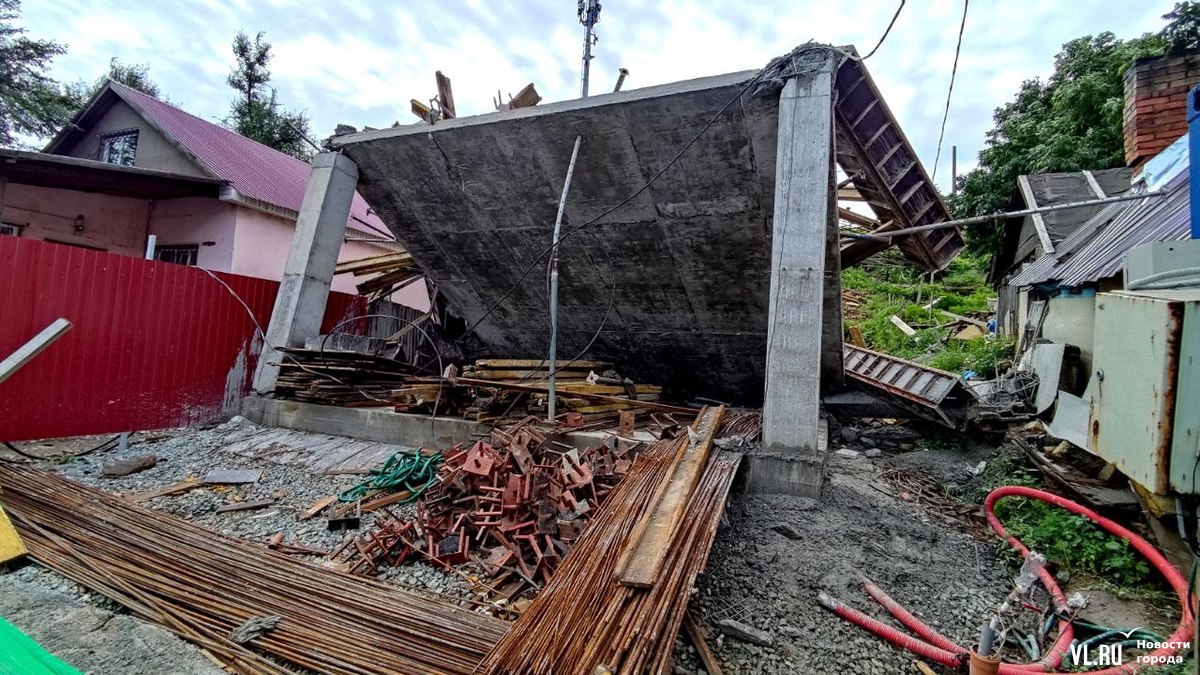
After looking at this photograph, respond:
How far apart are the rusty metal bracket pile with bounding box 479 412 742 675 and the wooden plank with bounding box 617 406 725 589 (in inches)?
1.1

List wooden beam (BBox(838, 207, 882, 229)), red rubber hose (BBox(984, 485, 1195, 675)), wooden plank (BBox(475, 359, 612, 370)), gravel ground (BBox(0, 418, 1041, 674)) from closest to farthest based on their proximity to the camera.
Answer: red rubber hose (BBox(984, 485, 1195, 675)) → gravel ground (BBox(0, 418, 1041, 674)) → wooden plank (BBox(475, 359, 612, 370)) → wooden beam (BBox(838, 207, 882, 229))

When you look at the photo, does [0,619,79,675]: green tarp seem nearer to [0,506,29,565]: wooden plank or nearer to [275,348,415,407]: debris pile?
[0,506,29,565]: wooden plank

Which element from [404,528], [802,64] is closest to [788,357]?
[802,64]

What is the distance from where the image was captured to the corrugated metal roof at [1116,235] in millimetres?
5340

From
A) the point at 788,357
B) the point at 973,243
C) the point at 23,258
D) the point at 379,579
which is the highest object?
the point at 973,243

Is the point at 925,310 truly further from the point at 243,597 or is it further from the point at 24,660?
the point at 24,660

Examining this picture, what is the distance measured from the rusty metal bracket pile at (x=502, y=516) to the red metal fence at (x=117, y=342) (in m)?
5.00

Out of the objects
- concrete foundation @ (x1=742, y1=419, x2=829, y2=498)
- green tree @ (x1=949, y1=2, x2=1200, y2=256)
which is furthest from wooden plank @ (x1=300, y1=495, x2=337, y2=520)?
green tree @ (x1=949, y1=2, x2=1200, y2=256)

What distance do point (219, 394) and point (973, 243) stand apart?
873 inches

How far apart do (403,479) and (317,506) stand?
0.73m

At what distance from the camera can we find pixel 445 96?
22.1 feet

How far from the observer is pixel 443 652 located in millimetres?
2357

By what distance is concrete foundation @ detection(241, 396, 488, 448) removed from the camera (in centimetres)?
595

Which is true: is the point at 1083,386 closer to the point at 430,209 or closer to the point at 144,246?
the point at 430,209
